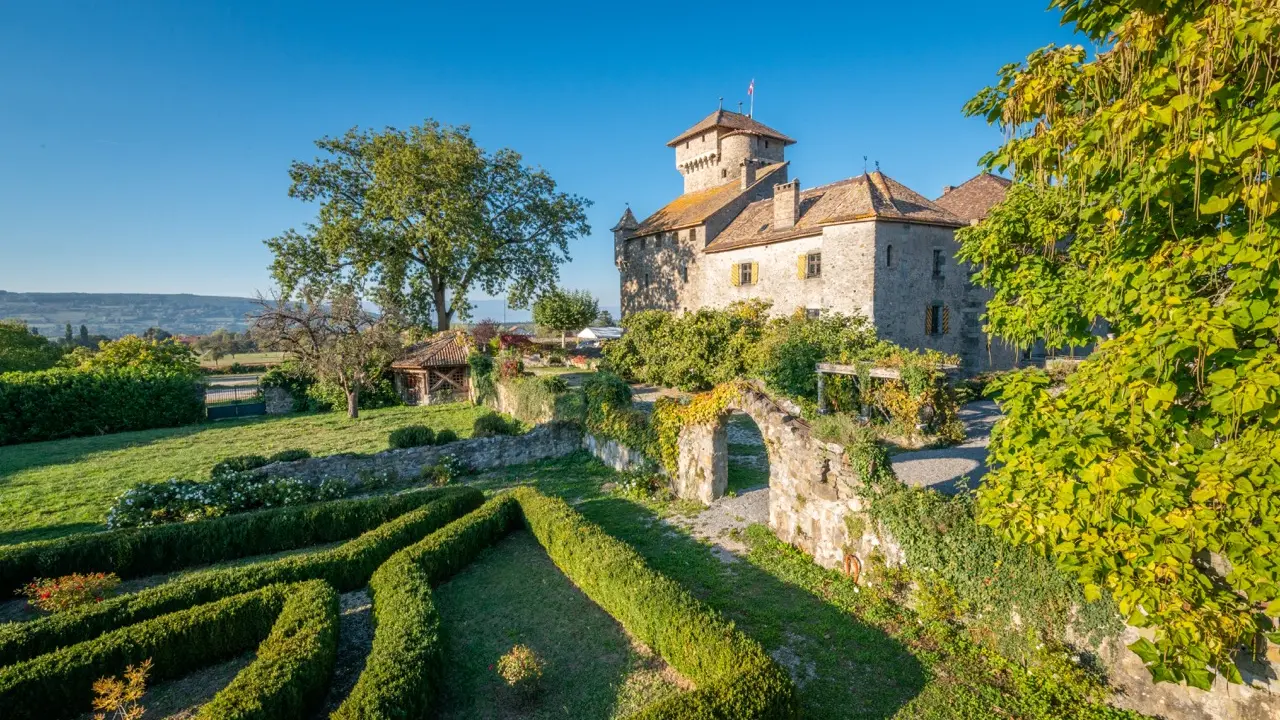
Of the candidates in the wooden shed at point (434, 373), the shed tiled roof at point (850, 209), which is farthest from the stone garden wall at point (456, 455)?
the shed tiled roof at point (850, 209)

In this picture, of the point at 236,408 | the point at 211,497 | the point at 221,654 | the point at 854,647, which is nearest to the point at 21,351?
the point at 236,408

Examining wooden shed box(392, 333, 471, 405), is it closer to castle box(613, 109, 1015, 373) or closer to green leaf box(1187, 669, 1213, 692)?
castle box(613, 109, 1015, 373)

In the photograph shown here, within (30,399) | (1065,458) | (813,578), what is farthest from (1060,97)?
(30,399)

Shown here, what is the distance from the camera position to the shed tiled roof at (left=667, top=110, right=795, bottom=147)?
4062 cm

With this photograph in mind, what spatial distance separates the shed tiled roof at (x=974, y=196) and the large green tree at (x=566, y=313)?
34267 millimetres

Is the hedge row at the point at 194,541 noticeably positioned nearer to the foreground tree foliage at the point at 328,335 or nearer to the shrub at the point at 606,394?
the shrub at the point at 606,394

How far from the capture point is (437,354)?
3178 cm

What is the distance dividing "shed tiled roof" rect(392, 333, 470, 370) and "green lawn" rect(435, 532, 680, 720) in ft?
73.6

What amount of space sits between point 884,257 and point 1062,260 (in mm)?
19652

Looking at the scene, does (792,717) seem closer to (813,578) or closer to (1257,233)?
(813,578)

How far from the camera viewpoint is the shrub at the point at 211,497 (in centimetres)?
1284

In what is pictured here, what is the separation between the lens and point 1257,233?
149 inches

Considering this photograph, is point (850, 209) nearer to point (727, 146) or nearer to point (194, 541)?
point (727, 146)

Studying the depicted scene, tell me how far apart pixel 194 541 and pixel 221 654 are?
4.52 meters
